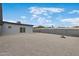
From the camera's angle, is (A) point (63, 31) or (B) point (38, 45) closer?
(B) point (38, 45)

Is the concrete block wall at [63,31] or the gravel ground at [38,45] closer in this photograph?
the gravel ground at [38,45]

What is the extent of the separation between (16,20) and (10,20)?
0.43 ft

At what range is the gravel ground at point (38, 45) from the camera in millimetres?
2941

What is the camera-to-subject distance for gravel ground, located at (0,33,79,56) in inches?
116

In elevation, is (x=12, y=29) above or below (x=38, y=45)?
above

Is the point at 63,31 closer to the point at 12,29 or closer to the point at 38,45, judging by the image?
the point at 38,45

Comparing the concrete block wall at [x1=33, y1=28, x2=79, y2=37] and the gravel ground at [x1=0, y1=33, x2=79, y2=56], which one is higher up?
the concrete block wall at [x1=33, y1=28, x2=79, y2=37]

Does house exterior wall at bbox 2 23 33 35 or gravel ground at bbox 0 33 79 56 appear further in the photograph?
house exterior wall at bbox 2 23 33 35

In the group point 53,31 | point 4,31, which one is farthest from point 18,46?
point 53,31

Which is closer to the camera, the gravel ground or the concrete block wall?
the gravel ground

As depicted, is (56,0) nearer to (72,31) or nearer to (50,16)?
(50,16)

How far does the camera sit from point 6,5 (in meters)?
3.15

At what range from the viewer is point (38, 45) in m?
3.06

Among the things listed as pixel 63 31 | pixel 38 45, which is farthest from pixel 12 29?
pixel 63 31
